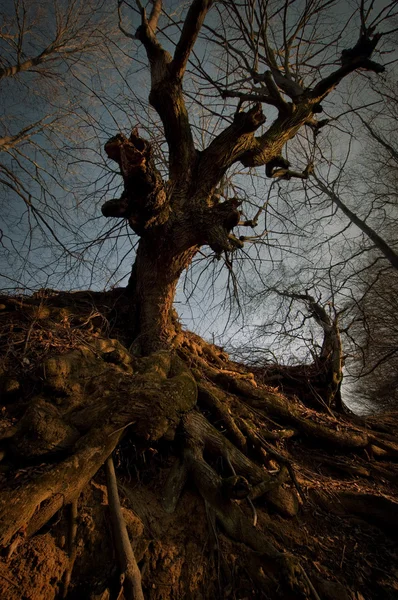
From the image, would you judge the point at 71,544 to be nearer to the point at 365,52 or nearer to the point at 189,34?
the point at 189,34

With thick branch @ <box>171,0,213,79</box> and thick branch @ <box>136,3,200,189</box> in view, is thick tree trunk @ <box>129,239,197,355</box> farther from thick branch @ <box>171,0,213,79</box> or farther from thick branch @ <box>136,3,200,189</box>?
thick branch @ <box>171,0,213,79</box>

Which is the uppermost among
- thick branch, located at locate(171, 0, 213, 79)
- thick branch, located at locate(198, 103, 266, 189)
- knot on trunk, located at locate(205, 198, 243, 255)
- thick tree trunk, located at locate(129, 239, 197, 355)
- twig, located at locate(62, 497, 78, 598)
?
thick branch, located at locate(171, 0, 213, 79)

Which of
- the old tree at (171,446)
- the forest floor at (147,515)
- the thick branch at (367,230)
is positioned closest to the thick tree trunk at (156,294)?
the old tree at (171,446)

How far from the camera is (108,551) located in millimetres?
1262

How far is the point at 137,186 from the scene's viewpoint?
2.58 meters

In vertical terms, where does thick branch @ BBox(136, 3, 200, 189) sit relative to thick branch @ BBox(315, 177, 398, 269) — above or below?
below

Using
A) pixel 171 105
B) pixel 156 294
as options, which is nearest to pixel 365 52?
pixel 171 105

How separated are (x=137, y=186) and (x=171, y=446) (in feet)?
7.71

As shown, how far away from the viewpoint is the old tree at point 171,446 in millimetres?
1214

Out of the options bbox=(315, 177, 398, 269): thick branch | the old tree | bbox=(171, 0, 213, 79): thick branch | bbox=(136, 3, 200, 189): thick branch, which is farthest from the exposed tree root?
bbox=(315, 177, 398, 269): thick branch

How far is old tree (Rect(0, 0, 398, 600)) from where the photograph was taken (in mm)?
1214

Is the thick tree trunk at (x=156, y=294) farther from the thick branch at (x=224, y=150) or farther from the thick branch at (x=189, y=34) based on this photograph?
the thick branch at (x=189, y=34)

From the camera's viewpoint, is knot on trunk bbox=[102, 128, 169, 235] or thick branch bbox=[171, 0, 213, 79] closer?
knot on trunk bbox=[102, 128, 169, 235]

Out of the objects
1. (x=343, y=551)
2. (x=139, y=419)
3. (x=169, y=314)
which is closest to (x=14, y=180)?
(x=169, y=314)
